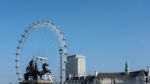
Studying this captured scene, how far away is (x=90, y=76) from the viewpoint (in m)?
197

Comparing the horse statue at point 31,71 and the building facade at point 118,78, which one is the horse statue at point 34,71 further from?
the building facade at point 118,78

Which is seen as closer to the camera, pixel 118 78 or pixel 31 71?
pixel 31 71

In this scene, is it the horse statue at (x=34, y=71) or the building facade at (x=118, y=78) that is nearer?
the horse statue at (x=34, y=71)

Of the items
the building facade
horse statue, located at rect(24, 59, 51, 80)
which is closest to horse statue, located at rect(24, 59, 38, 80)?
horse statue, located at rect(24, 59, 51, 80)

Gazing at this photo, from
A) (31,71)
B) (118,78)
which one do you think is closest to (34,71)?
(31,71)

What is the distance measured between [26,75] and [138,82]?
391 ft

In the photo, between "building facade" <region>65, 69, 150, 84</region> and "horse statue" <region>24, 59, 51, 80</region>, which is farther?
"building facade" <region>65, 69, 150, 84</region>

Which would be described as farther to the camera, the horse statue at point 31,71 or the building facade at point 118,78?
the building facade at point 118,78

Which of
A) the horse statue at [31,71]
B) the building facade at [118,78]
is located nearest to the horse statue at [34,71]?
the horse statue at [31,71]

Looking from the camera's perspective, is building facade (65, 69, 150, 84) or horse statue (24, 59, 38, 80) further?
building facade (65, 69, 150, 84)

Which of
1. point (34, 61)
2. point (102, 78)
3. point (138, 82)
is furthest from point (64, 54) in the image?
point (102, 78)

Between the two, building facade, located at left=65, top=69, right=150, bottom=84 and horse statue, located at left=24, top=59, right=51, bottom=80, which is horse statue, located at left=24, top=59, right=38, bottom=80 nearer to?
horse statue, located at left=24, top=59, right=51, bottom=80

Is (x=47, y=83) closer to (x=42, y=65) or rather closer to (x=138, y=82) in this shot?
(x=42, y=65)

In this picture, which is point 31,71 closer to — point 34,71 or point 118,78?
point 34,71
